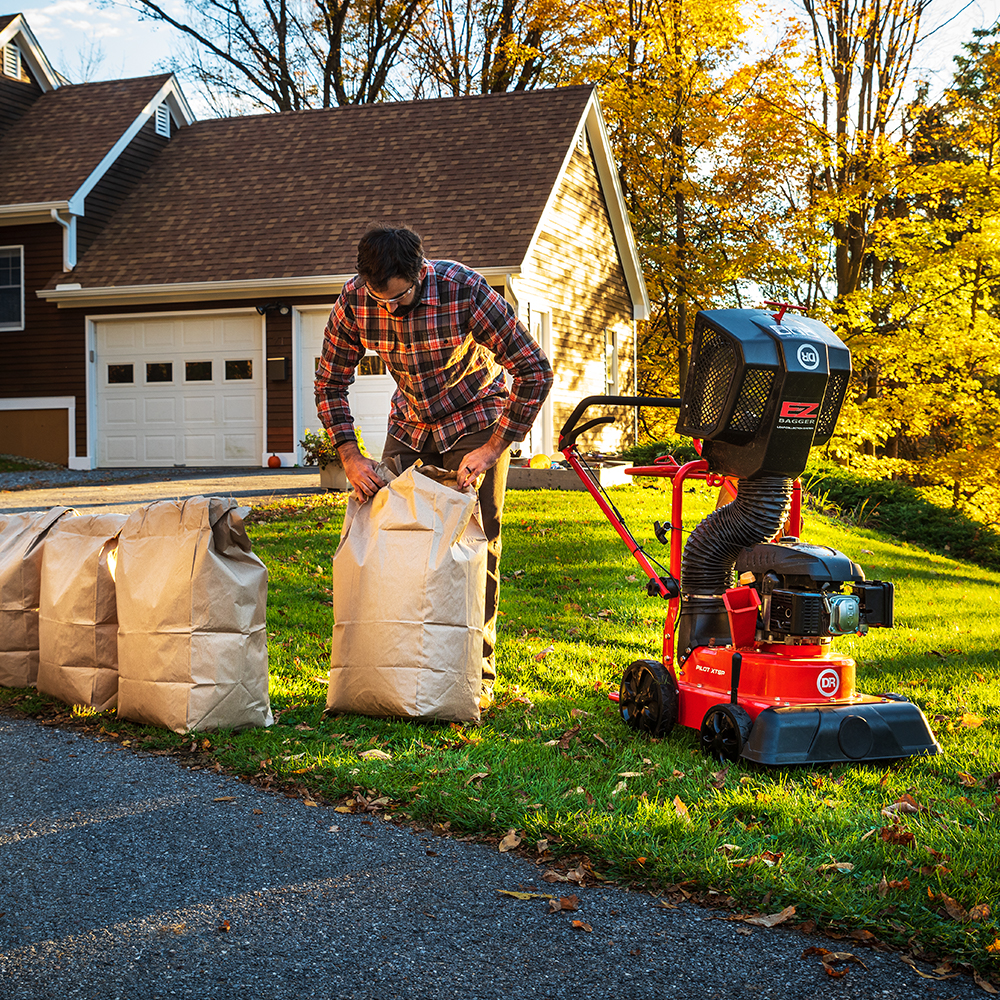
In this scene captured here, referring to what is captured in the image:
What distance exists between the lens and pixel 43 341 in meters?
17.6

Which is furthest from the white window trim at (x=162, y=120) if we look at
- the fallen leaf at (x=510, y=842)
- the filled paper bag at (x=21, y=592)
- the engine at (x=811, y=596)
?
the fallen leaf at (x=510, y=842)

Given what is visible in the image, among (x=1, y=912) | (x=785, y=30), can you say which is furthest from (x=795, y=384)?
(x=785, y=30)

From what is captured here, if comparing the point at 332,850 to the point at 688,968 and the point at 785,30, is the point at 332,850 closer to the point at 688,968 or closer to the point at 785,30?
the point at 688,968

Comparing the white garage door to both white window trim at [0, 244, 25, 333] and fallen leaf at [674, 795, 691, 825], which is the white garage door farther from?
fallen leaf at [674, 795, 691, 825]

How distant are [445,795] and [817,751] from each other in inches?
48.6

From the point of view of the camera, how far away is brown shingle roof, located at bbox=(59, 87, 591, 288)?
631 inches

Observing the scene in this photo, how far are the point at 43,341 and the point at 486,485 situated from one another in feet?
50.5

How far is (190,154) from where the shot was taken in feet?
63.1

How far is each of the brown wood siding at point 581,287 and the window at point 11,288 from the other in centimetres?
864

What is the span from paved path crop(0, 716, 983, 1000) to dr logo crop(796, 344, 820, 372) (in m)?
1.86

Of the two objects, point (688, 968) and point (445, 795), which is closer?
point (688, 968)

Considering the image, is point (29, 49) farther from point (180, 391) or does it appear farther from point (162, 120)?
point (180, 391)

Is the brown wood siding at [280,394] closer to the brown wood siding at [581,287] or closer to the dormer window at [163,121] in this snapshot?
the brown wood siding at [581,287]

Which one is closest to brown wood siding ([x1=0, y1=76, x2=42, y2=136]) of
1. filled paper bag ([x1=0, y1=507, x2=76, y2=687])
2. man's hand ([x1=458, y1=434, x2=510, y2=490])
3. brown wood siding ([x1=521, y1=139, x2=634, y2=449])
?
brown wood siding ([x1=521, y1=139, x2=634, y2=449])
